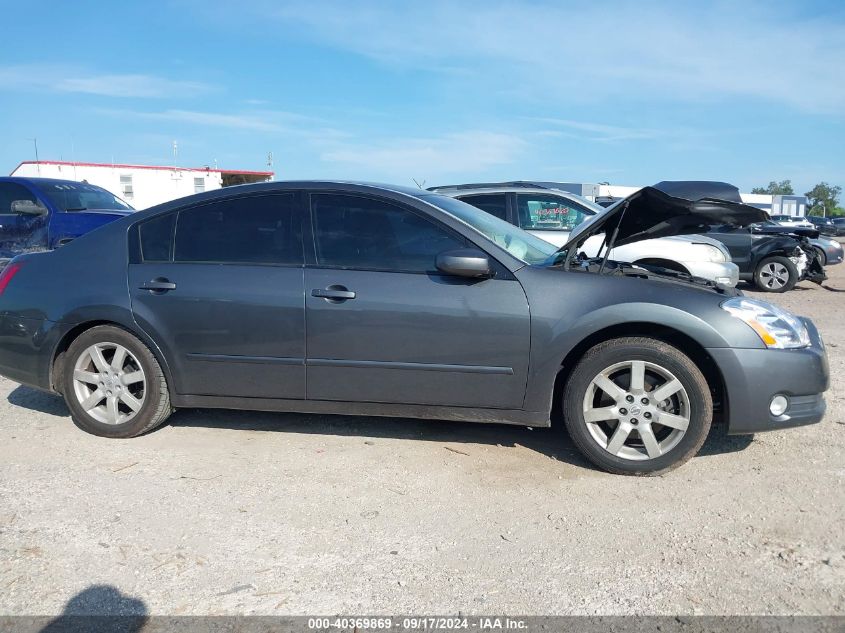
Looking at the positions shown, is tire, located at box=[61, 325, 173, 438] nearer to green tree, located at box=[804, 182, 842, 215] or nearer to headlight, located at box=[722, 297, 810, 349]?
headlight, located at box=[722, 297, 810, 349]

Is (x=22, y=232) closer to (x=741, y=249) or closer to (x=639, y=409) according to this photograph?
(x=639, y=409)

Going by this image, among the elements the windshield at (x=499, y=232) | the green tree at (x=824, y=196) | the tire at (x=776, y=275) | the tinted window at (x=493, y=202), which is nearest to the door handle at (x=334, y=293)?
the windshield at (x=499, y=232)

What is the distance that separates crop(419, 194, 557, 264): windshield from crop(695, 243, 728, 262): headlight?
15.2 ft

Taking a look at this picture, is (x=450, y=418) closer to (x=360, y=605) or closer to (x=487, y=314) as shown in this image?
(x=487, y=314)

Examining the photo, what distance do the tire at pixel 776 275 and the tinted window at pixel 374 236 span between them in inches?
431

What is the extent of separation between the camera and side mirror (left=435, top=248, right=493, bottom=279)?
3.98 m

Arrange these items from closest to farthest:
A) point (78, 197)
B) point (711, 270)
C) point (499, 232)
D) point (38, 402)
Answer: point (499, 232), point (38, 402), point (711, 270), point (78, 197)

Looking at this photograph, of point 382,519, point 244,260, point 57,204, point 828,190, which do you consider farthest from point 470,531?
point 828,190

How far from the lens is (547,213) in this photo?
9469mm

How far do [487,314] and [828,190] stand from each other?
11680cm

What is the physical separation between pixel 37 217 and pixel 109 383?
582 centimetres

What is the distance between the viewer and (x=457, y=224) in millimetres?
4262

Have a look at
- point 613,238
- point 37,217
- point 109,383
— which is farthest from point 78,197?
point 613,238

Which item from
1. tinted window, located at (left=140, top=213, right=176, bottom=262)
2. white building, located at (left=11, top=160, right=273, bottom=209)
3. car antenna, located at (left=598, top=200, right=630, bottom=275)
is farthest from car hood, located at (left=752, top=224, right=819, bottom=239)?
white building, located at (left=11, top=160, right=273, bottom=209)
